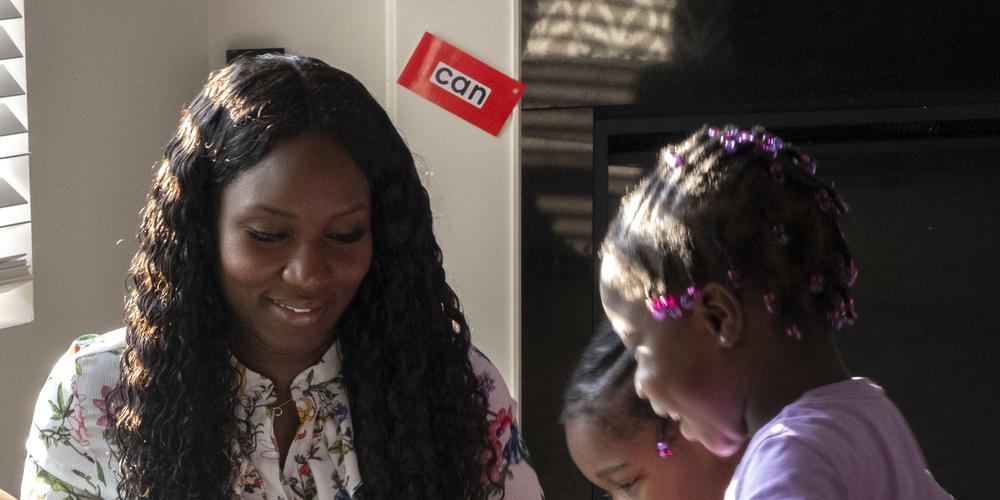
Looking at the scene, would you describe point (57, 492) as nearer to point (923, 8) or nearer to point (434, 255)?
point (434, 255)

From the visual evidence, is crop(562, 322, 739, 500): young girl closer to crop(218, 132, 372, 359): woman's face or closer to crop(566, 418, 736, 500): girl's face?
crop(566, 418, 736, 500): girl's face

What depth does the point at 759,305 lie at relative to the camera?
92 cm

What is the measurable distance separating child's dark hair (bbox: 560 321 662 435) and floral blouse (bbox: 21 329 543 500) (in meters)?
0.25

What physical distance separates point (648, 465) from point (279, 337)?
0.38 m

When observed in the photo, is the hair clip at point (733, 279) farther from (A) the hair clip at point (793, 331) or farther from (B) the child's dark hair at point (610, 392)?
(B) the child's dark hair at point (610, 392)

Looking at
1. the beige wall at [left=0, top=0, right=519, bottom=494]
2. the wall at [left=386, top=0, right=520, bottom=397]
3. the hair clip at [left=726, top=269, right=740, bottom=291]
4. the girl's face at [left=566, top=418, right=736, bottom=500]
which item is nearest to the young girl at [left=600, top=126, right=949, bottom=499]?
the hair clip at [left=726, top=269, right=740, bottom=291]

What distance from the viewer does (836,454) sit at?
0.83m

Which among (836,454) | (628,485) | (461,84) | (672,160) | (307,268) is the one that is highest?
(461,84)

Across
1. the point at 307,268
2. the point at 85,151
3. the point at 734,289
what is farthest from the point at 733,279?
the point at 85,151

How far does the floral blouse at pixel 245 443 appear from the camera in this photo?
117 centimetres

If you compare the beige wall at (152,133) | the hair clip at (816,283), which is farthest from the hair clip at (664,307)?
the beige wall at (152,133)

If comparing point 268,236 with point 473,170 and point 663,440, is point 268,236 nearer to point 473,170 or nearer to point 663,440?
point 663,440

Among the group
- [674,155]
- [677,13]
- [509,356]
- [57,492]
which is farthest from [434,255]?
[677,13]

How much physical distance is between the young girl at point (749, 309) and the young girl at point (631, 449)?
17cm
